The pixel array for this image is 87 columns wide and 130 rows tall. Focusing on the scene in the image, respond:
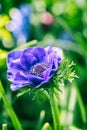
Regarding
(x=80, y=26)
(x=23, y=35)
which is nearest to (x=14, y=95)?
(x=23, y=35)

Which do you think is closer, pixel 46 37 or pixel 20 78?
pixel 20 78

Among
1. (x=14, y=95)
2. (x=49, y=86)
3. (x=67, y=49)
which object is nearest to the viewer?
(x=49, y=86)

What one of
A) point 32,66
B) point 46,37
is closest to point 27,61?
point 32,66

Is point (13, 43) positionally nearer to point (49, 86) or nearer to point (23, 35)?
point (23, 35)

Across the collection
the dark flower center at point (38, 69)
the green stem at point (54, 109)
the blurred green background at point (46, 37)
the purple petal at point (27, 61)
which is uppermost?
the blurred green background at point (46, 37)

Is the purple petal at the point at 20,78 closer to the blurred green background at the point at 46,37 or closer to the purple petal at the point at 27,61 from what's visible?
the purple petal at the point at 27,61

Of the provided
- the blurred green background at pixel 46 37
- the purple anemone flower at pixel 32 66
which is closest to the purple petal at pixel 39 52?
Answer: the purple anemone flower at pixel 32 66

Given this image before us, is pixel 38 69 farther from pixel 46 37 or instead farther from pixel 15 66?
pixel 46 37
